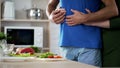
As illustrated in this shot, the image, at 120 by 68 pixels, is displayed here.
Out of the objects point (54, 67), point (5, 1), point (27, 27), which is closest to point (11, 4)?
point (5, 1)

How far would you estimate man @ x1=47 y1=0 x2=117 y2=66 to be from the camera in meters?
1.34

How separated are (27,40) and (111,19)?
3.11 m

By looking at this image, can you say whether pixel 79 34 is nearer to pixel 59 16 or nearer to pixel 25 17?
pixel 59 16

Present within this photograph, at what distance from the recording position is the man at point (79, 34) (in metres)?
1.34

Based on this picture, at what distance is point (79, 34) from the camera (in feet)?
4.46

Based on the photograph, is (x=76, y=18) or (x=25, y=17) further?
(x=25, y=17)

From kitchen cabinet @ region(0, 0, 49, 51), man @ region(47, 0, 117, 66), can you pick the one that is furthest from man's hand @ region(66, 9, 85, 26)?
kitchen cabinet @ region(0, 0, 49, 51)

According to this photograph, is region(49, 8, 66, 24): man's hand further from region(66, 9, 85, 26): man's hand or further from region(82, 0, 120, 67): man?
region(82, 0, 120, 67): man

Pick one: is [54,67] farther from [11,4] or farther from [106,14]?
[11,4]

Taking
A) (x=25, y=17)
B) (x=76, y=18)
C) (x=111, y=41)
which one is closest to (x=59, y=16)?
(x=76, y=18)

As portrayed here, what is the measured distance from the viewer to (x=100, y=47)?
4.51 ft

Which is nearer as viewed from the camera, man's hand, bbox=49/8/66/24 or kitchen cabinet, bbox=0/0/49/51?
man's hand, bbox=49/8/66/24

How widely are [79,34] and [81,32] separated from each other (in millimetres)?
14

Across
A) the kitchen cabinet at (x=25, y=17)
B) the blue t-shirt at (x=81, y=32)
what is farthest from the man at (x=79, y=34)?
the kitchen cabinet at (x=25, y=17)
